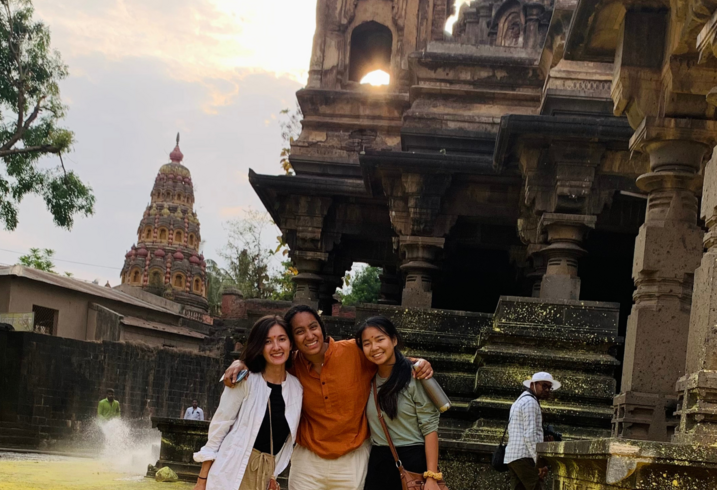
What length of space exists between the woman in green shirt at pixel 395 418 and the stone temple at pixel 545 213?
2.04 feet

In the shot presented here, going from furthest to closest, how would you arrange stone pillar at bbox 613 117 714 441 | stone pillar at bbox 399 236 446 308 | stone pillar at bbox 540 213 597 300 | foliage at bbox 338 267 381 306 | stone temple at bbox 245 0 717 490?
foliage at bbox 338 267 381 306
stone pillar at bbox 399 236 446 308
stone pillar at bbox 540 213 597 300
stone pillar at bbox 613 117 714 441
stone temple at bbox 245 0 717 490

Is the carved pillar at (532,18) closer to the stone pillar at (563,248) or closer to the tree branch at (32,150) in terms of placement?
the tree branch at (32,150)

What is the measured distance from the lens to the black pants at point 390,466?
3.90 meters

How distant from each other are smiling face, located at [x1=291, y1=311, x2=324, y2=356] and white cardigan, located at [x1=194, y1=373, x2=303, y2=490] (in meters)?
0.16

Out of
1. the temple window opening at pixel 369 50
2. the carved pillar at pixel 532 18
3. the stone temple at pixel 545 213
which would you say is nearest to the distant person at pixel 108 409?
the stone temple at pixel 545 213

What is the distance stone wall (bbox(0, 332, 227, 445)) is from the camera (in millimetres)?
19719

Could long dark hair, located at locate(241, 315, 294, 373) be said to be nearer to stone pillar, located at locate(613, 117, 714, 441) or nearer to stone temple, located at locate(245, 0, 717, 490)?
stone temple, located at locate(245, 0, 717, 490)

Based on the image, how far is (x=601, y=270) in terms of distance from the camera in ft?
45.7

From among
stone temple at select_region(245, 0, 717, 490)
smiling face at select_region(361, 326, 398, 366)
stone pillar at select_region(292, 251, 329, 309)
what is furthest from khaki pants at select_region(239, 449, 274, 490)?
stone pillar at select_region(292, 251, 329, 309)

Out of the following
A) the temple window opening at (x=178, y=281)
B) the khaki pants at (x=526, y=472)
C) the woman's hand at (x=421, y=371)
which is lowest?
the khaki pants at (x=526, y=472)

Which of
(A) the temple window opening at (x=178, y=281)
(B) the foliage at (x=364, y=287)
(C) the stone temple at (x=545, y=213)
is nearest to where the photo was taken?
(C) the stone temple at (x=545, y=213)

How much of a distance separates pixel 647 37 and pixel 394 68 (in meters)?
14.1

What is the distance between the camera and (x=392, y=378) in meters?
3.94

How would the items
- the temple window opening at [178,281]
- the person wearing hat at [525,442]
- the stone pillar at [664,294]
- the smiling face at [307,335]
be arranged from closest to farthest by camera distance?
the smiling face at [307,335], the person wearing hat at [525,442], the stone pillar at [664,294], the temple window opening at [178,281]
